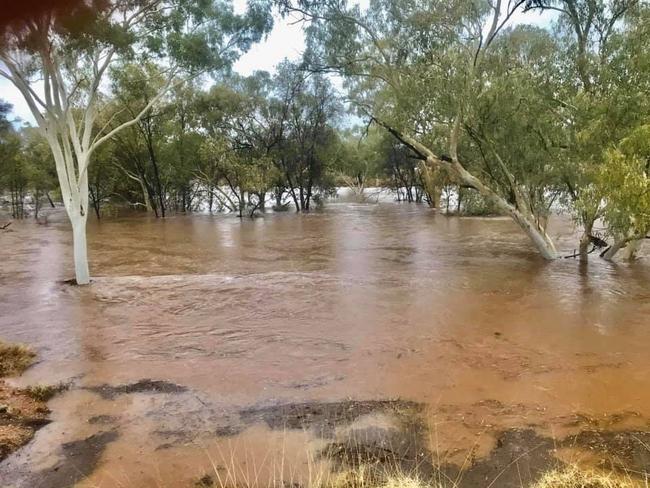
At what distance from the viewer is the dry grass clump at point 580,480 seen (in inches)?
134

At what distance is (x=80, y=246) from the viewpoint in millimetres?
10125

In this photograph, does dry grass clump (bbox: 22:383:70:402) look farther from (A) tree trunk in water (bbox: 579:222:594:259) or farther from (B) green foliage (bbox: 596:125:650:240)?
(A) tree trunk in water (bbox: 579:222:594:259)

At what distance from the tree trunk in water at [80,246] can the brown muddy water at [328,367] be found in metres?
0.33

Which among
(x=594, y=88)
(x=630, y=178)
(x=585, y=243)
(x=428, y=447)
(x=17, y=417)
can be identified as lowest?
(x=428, y=447)

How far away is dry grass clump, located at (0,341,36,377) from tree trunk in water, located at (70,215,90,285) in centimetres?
367

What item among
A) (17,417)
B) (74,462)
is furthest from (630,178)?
(17,417)

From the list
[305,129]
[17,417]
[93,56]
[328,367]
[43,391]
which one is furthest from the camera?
[305,129]

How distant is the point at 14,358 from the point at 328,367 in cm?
382

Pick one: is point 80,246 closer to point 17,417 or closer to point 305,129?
point 17,417

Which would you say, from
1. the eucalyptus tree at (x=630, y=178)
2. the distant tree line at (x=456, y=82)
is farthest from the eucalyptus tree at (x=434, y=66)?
the eucalyptus tree at (x=630, y=178)

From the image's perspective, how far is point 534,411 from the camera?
4.73 m

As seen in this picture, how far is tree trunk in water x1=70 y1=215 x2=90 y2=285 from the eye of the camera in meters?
9.88

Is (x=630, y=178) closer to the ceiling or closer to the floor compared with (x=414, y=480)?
closer to the ceiling

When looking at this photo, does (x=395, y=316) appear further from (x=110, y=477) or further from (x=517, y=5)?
(x=517, y=5)
